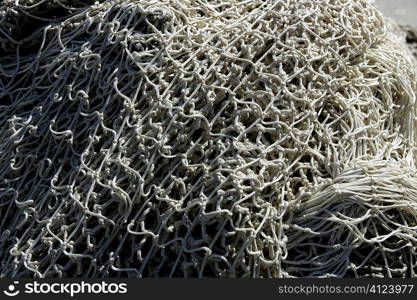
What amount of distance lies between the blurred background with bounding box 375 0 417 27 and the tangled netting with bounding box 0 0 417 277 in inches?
72.7

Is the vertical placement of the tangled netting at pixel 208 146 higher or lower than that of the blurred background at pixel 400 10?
higher

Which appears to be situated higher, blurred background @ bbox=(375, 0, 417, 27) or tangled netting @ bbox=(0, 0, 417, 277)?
tangled netting @ bbox=(0, 0, 417, 277)

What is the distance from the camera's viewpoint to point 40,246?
2.43m

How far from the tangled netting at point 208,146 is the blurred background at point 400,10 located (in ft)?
6.06

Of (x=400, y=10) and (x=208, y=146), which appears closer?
(x=208, y=146)

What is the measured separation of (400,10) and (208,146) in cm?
270

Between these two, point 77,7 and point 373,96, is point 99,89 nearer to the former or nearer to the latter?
point 77,7

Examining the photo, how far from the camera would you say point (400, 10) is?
4.80 m

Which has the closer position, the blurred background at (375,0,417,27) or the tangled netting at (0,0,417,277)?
the tangled netting at (0,0,417,277)

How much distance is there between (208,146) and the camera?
249cm

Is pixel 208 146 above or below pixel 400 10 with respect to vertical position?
above

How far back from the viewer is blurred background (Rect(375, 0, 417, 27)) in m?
4.69

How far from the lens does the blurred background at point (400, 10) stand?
4688 mm

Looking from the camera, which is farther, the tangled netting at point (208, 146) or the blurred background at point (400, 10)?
the blurred background at point (400, 10)
